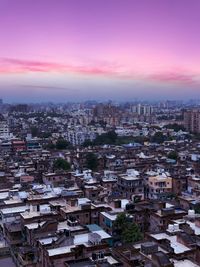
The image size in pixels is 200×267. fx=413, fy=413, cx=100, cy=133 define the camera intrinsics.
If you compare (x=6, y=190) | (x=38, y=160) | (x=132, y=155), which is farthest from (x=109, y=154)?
(x=6, y=190)

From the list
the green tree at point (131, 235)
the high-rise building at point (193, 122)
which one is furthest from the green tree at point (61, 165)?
the high-rise building at point (193, 122)

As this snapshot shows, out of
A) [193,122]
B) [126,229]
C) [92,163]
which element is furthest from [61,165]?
[193,122]

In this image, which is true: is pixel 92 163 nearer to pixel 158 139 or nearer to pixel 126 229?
pixel 126 229

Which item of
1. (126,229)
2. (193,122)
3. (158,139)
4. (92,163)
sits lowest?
(92,163)

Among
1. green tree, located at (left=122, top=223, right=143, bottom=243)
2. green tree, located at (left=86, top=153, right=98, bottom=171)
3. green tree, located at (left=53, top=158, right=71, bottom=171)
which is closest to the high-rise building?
green tree, located at (left=86, top=153, right=98, bottom=171)

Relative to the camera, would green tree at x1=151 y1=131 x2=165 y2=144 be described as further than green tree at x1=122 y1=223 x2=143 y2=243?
Yes

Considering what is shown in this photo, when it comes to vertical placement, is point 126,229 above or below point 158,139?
above

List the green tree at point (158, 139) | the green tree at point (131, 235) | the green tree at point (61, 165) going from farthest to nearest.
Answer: the green tree at point (158, 139) → the green tree at point (61, 165) → the green tree at point (131, 235)

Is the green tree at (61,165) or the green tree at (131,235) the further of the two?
the green tree at (61,165)

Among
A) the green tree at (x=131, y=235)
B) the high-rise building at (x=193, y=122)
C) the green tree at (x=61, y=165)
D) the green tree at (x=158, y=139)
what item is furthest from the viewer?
the high-rise building at (x=193, y=122)

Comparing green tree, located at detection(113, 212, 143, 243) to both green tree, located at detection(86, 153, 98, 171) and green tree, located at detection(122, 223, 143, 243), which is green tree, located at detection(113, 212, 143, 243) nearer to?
green tree, located at detection(122, 223, 143, 243)

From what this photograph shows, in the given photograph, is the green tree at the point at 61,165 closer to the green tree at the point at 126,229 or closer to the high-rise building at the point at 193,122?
the green tree at the point at 126,229

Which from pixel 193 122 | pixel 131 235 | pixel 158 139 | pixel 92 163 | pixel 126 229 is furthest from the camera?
pixel 193 122
